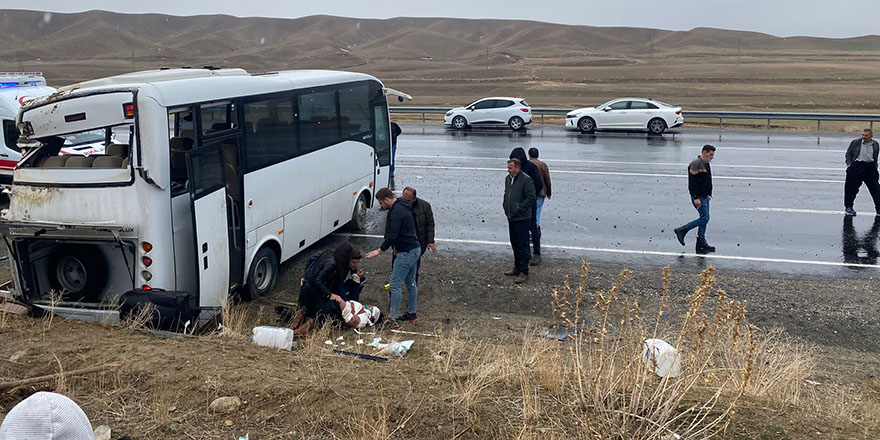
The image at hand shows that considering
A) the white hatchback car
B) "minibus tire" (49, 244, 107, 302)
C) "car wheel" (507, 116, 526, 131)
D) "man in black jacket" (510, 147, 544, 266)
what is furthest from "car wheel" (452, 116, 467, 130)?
"minibus tire" (49, 244, 107, 302)

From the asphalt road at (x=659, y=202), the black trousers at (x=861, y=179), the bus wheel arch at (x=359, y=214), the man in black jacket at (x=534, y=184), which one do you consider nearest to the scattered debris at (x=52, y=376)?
the man in black jacket at (x=534, y=184)

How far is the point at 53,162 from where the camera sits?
8.77 meters

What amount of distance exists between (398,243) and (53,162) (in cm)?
409

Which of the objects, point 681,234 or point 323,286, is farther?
point 681,234

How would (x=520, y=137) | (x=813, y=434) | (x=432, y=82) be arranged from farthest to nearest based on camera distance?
(x=432, y=82) → (x=520, y=137) → (x=813, y=434)

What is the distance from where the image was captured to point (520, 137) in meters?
28.3

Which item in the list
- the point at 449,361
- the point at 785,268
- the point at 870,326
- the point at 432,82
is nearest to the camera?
the point at 449,361

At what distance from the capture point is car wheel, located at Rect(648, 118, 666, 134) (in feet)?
93.9

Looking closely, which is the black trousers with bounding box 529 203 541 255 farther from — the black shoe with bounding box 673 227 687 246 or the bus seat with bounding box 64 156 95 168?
the bus seat with bounding box 64 156 95 168

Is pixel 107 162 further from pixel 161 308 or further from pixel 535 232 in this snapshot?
pixel 535 232

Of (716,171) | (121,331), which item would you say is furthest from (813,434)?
(716,171)

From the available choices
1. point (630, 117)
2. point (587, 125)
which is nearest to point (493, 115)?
point (587, 125)

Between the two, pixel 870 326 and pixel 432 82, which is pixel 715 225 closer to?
pixel 870 326

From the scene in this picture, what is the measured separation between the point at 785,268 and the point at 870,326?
256 cm
